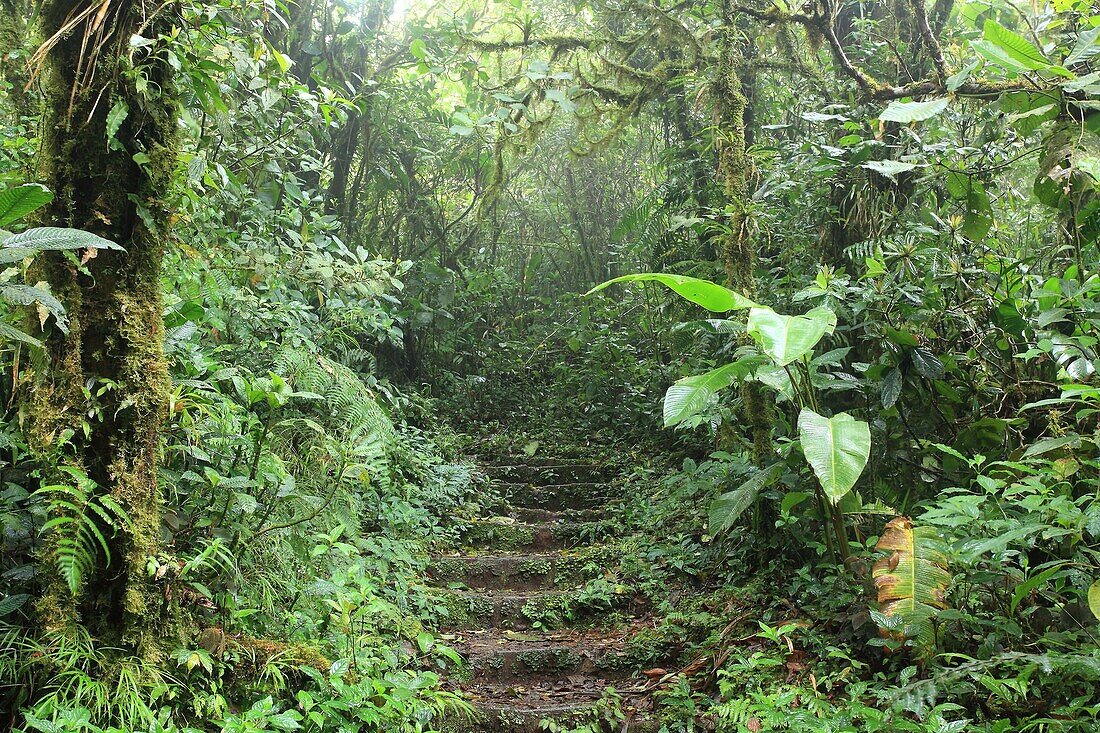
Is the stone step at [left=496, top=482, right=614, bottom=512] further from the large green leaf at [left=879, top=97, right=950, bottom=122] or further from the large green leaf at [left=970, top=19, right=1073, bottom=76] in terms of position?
the large green leaf at [left=970, top=19, right=1073, bottom=76]

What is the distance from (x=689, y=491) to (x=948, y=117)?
280 centimetres

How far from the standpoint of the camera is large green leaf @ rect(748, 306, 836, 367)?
234 cm

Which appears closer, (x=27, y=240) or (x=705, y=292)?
(x=27, y=240)

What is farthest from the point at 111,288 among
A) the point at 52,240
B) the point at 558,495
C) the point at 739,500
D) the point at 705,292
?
the point at 558,495

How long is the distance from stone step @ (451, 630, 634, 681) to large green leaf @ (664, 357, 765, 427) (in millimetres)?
1560

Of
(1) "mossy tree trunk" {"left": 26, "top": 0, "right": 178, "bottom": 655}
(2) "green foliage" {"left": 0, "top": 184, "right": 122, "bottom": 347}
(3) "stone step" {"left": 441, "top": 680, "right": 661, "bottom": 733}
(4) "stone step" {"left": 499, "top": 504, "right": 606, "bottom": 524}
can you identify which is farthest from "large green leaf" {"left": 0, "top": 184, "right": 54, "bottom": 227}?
(4) "stone step" {"left": 499, "top": 504, "right": 606, "bottom": 524}

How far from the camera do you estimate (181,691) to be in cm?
201

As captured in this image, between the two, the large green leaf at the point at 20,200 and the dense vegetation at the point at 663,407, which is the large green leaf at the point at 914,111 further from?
the large green leaf at the point at 20,200

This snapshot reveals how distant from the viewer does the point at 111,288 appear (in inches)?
80.3

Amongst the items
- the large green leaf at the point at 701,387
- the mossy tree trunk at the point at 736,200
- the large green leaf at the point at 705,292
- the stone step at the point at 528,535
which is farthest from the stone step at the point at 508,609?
the large green leaf at the point at 705,292

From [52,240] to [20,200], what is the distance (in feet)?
0.48

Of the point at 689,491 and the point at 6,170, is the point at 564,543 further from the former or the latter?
the point at 6,170

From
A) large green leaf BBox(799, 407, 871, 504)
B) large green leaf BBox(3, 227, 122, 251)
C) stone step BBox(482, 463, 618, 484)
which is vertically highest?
large green leaf BBox(3, 227, 122, 251)

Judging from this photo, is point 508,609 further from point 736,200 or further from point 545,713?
point 736,200
